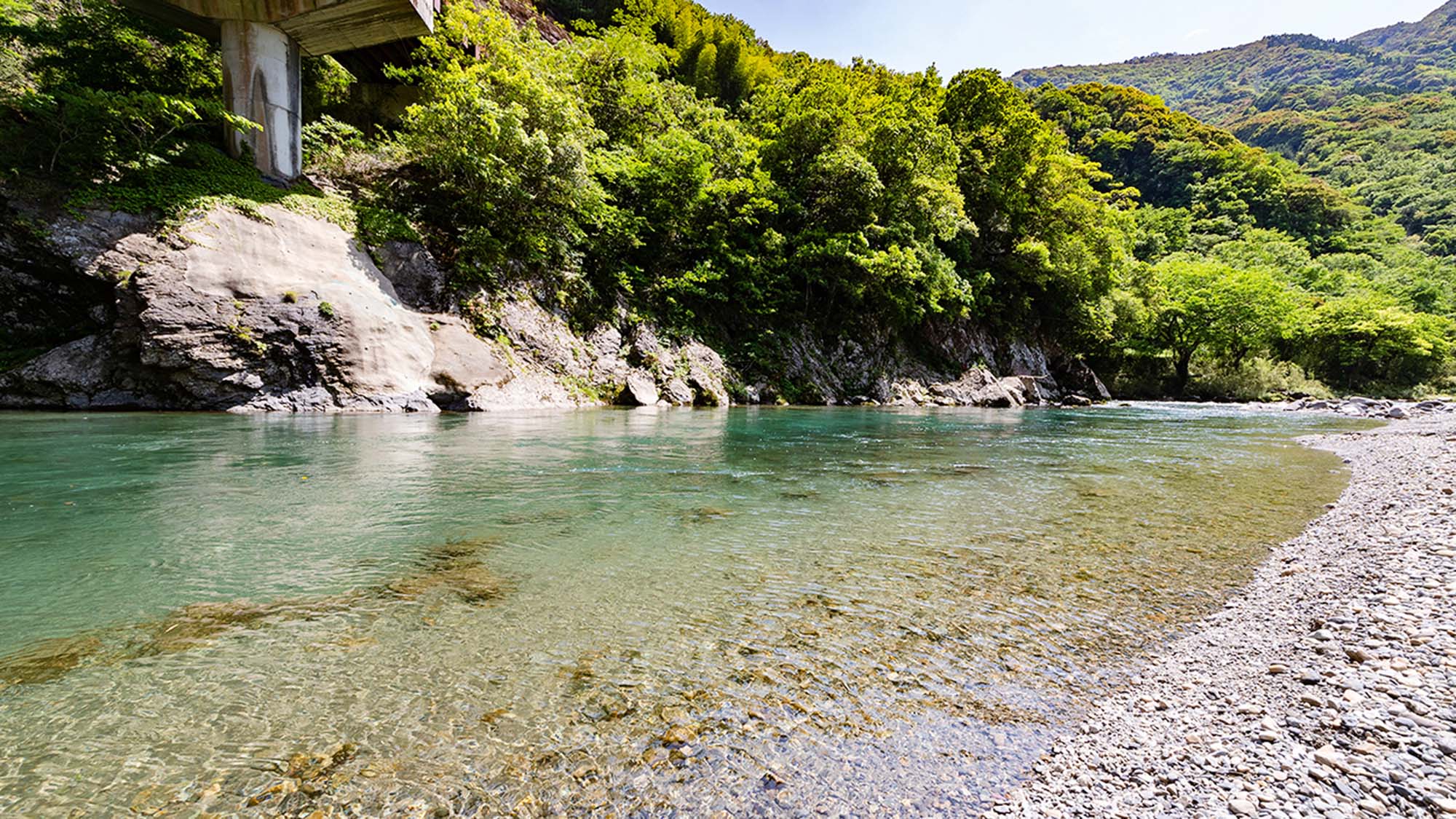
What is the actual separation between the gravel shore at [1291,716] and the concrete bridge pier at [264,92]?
76.2ft

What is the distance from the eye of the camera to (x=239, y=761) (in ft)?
7.56

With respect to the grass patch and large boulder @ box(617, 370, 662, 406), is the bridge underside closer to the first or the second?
the grass patch

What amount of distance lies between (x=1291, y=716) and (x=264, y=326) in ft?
58.5

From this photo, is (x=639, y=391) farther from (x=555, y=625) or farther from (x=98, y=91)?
(x=555, y=625)

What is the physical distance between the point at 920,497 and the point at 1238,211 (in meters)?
89.9

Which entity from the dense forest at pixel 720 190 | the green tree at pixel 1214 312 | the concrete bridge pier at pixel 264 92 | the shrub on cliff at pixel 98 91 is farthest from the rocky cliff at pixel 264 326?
the green tree at pixel 1214 312

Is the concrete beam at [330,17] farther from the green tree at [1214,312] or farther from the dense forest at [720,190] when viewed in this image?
the green tree at [1214,312]

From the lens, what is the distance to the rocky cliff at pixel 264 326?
13078 mm

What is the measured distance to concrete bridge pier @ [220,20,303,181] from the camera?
1753 centimetres

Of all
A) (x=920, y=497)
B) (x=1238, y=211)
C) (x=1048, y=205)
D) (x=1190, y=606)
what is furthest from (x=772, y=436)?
(x=1238, y=211)

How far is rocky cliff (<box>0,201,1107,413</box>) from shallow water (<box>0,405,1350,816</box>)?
17.9 feet

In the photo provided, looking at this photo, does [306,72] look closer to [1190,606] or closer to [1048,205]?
[1190,606]

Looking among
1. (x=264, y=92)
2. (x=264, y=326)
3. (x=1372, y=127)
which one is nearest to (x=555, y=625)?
(x=264, y=326)

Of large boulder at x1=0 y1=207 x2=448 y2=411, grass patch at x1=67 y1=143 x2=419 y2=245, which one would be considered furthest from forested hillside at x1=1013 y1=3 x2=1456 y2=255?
large boulder at x1=0 y1=207 x2=448 y2=411
